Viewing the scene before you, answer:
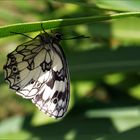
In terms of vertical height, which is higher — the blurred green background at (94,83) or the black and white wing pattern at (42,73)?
the black and white wing pattern at (42,73)

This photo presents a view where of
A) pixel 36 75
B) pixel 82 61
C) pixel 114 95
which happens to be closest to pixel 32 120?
pixel 82 61

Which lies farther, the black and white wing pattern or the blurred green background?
the blurred green background

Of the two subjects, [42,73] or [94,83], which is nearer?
[42,73]

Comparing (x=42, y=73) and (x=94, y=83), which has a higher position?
(x=42, y=73)

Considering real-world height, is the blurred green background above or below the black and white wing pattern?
below

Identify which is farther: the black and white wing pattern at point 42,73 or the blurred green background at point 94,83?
the blurred green background at point 94,83
